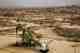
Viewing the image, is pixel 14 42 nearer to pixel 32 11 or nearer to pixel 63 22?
pixel 32 11

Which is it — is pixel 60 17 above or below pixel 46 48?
above

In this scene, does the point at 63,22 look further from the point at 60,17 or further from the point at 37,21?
the point at 37,21

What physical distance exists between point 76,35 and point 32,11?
504 millimetres

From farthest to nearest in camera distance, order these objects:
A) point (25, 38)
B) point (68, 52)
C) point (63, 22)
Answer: point (63, 22) < point (25, 38) < point (68, 52)

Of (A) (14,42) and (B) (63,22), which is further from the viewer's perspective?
(B) (63,22)

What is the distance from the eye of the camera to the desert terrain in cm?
127

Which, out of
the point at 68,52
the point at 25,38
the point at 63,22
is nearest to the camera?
the point at 68,52

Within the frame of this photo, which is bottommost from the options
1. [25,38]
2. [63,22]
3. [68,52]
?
[68,52]

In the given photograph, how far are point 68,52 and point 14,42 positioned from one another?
490 mm

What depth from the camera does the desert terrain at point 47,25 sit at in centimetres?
127

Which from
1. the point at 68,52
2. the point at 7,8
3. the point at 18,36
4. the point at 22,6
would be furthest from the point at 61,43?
the point at 7,8

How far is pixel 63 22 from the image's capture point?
144 centimetres

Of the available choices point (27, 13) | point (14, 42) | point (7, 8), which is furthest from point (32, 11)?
point (14, 42)

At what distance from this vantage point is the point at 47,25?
4.71 feet
